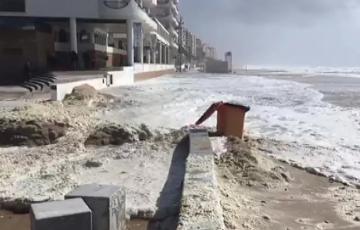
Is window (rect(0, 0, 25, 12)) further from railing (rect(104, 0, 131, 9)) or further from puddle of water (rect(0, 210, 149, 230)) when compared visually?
puddle of water (rect(0, 210, 149, 230))

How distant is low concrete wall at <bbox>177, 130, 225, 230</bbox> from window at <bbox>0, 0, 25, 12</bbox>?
40.9 metres

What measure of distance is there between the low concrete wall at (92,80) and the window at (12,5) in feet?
35.0

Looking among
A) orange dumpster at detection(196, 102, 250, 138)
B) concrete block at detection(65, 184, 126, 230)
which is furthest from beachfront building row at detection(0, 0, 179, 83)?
concrete block at detection(65, 184, 126, 230)

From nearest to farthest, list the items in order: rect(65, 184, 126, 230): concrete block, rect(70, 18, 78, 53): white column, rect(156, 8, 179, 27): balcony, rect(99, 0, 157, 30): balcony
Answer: rect(65, 184, 126, 230): concrete block < rect(70, 18, 78, 53): white column < rect(99, 0, 157, 30): balcony < rect(156, 8, 179, 27): balcony

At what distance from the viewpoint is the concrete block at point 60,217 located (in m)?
4.01

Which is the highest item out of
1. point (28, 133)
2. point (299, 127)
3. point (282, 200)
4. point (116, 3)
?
point (116, 3)

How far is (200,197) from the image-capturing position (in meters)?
6.13

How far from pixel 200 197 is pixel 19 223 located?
2.17 metres

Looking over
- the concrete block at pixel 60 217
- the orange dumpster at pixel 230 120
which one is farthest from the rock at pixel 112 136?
the concrete block at pixel 60 217

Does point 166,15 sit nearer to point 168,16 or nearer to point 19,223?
point 168,16

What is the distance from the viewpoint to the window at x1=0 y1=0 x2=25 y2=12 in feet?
151

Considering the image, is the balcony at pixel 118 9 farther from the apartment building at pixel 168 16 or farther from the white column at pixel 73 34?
the apartment building at pixel 168 16

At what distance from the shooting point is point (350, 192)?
8.41 metres

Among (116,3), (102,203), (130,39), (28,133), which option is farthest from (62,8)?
(102,203)
